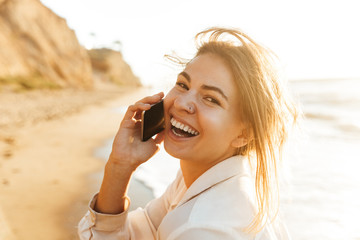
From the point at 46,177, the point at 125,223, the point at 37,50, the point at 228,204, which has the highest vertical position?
the point at 228,204

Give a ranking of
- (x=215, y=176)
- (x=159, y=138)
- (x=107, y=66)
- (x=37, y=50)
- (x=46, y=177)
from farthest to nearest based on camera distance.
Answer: (x=107, y=66), (x=37, y=50), (x=46, y=177), (x=159, y=138), (x=215, y=176)

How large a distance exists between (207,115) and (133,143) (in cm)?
51

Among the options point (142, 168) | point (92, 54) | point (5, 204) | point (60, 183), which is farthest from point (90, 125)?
point (92, 54)

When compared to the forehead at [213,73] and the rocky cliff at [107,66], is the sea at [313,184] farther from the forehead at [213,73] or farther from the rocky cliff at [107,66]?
the rocky cliff at [107,66]

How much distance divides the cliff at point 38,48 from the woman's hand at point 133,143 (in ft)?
36.1

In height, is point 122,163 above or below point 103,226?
above

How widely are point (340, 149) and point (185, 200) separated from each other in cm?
521

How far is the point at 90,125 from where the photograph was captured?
701 centimetres

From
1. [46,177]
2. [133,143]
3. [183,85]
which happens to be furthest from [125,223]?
[46,177]

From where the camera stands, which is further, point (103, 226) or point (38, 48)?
point (38, 48)

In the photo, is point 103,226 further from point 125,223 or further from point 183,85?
point 183,85

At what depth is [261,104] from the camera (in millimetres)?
1570

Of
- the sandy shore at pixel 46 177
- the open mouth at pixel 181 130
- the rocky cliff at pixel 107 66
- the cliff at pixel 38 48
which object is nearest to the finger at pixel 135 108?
the open mouth at pixel 181 130

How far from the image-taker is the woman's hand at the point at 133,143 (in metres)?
1.74
